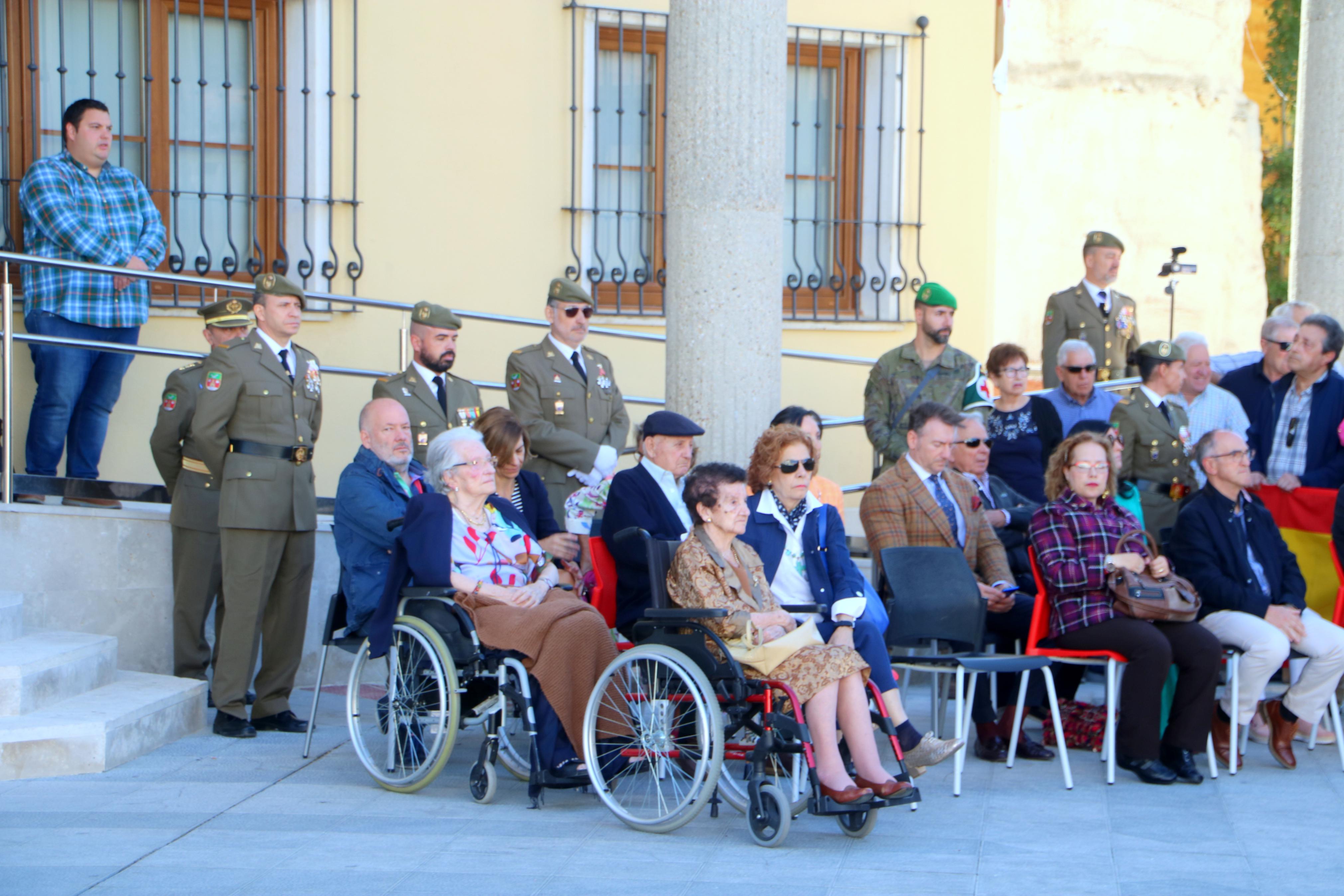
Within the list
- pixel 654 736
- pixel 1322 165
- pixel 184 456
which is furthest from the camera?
pixel 1322 165

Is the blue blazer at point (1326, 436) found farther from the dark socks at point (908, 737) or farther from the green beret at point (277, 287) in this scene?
the green beret at point (277, 287)

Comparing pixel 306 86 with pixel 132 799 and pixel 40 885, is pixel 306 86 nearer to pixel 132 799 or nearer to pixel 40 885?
pixel 132 799

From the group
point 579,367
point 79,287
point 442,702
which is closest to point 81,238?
point 79,287

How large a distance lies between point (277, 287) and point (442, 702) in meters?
2.11

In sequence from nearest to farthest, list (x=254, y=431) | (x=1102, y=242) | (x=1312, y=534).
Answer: (x=254, y=431)
(x=1312, y=534)
(x=1102, y=242)

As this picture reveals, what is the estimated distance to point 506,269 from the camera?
931 cm

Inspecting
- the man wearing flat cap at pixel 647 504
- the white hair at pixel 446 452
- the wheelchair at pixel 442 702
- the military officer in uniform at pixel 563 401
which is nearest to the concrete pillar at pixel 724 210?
the man wearing flat cap at pixel 647 504

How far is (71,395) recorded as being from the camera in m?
7.41

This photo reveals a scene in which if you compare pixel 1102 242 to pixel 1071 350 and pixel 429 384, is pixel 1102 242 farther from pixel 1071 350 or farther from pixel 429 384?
pixel 429 384

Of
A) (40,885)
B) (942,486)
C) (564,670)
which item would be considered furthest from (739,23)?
(40,885)

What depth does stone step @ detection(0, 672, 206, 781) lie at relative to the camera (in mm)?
5457

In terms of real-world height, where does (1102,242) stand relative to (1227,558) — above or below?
above

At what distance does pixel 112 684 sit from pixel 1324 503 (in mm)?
5349

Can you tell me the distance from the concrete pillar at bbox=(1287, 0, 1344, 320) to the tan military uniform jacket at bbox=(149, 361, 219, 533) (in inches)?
246
